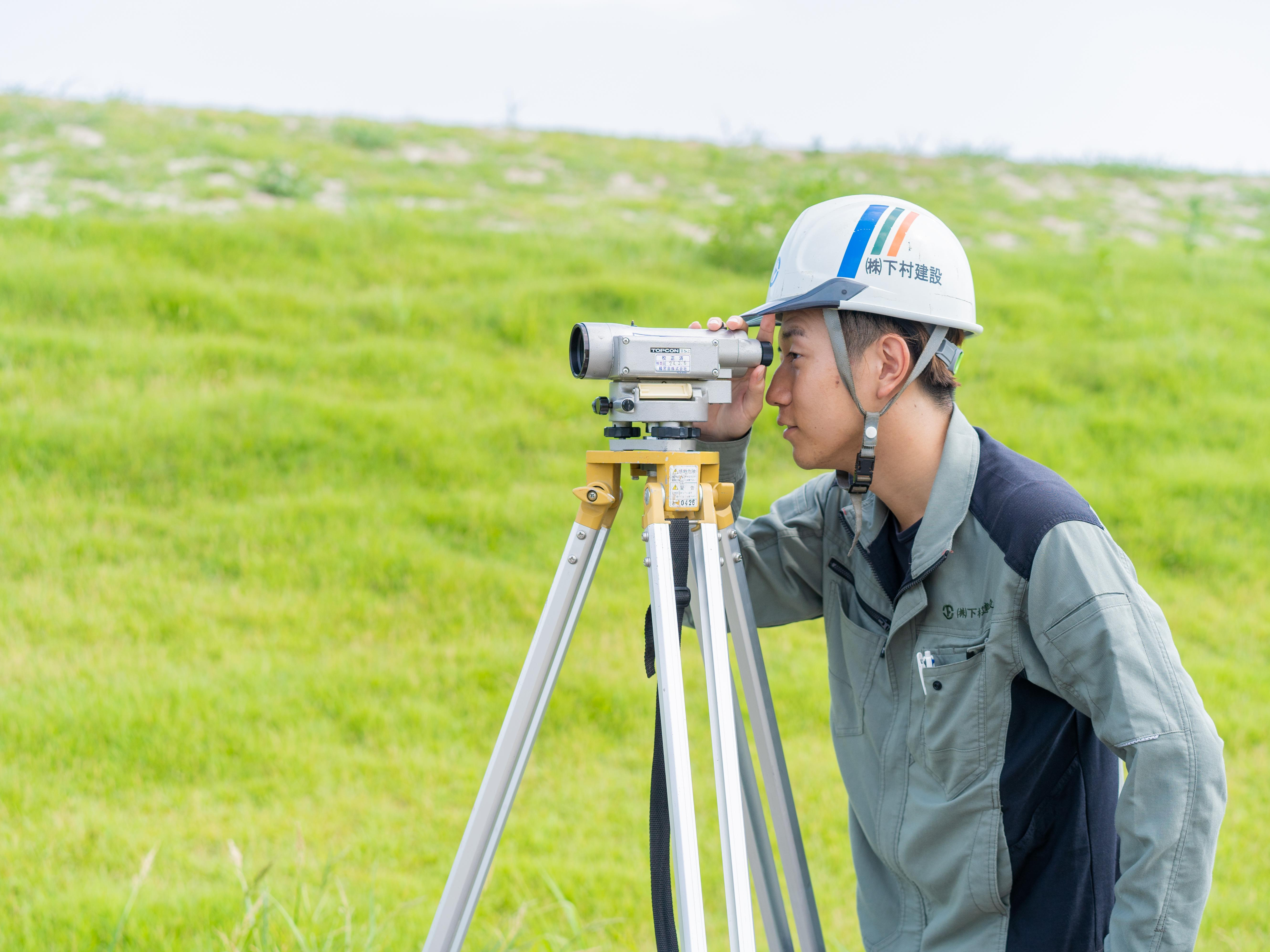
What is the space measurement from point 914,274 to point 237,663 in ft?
12.3

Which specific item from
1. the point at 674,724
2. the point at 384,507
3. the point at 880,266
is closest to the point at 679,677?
the point at 674,724

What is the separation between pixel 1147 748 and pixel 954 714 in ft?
1.47

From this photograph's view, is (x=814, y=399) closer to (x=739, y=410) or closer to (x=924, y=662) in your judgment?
(x=739, y=410)

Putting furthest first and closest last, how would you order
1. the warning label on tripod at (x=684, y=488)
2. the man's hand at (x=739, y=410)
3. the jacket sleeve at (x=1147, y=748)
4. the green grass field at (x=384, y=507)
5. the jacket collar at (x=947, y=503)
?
the green grass field at (x=384, y=507)
the man's hand at (x=739, y=410)
the jacket collar at (x=947, y=503)
the warning label on tripod at (x=684, y=488)
the jacket sleeve at (x=1147, y=748)

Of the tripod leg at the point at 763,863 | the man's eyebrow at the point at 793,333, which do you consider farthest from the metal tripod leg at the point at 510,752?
the man's eyebrow at the point at 793,333

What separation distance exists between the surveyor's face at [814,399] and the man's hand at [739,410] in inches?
5.7

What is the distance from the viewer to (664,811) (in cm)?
213

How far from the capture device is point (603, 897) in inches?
140

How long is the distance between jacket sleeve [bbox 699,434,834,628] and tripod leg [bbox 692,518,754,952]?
0.53 meters

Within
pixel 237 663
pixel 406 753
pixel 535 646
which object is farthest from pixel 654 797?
pixel 237 663

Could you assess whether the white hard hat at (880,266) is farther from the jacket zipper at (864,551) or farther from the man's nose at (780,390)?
the jacket zipper at (864,551)

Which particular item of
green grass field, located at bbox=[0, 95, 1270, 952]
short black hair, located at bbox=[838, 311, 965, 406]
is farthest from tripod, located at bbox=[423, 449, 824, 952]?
green grass field, located at bbox=[0, 95, 1270, 952]

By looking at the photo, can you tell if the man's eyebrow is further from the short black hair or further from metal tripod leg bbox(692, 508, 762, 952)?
metal tripod leg bbox(692, 508, 762, 952)

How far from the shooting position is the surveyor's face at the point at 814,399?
2.16 m
